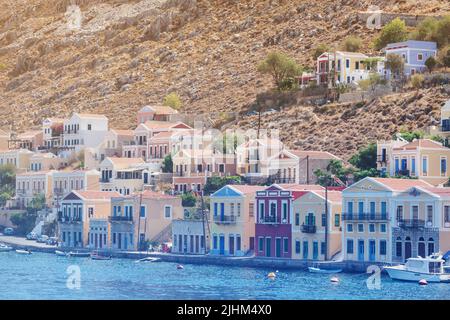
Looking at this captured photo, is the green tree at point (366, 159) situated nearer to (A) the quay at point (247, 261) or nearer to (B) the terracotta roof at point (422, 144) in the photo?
(B) the terracotta roof at point (422, 144)

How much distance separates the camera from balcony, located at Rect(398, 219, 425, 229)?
7431cm

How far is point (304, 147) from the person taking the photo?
355 ft

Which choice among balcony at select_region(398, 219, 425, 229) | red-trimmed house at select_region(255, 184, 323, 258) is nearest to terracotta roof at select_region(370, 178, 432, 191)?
balcony at select_region(398, 219, 425, 229)

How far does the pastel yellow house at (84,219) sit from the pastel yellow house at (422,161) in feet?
72.6

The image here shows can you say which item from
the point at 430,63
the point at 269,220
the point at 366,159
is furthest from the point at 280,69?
the point at 269,220

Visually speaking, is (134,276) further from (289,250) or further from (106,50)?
(106,50)

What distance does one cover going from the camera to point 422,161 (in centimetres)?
8825

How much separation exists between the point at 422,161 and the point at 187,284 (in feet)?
79.8

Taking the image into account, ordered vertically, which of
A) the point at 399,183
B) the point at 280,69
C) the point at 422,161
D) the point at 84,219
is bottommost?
the point at 84,219

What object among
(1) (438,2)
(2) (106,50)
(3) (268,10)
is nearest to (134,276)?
(1) (438,2)

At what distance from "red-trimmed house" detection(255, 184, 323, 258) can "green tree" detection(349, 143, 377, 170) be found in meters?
9.47

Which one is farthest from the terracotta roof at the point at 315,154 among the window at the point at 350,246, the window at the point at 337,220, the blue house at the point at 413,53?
the window at the point at 350,246

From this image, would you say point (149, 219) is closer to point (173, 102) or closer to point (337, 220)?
point (337, 220)

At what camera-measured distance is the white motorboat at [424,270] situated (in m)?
68.5
